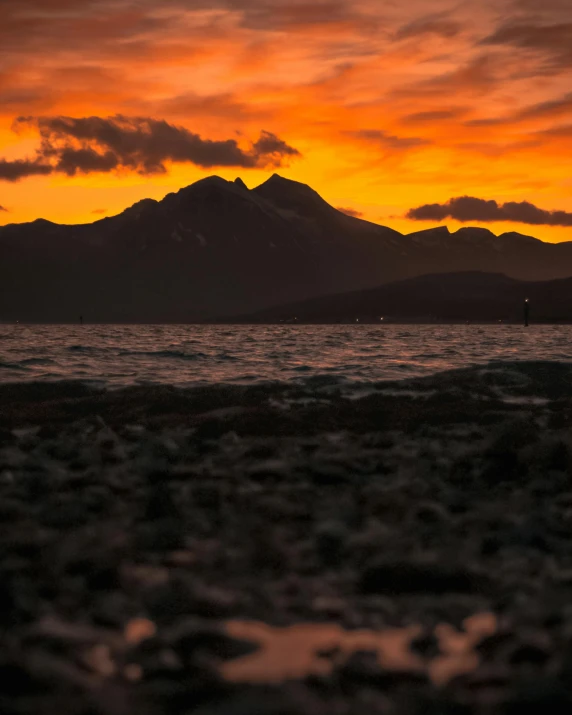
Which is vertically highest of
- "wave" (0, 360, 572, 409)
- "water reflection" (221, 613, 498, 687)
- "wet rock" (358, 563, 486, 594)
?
"wave" (0, 360, 572, 409)

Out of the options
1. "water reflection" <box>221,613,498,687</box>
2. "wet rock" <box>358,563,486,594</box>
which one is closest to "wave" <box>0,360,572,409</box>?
"wet rock" <box>358,563,486,594</box>

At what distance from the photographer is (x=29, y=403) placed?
22266mm

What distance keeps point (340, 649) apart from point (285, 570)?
1769 mm

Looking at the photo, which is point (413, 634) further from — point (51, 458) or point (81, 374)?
point (81, 374)

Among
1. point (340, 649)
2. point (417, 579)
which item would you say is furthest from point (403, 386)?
point (340, 649)

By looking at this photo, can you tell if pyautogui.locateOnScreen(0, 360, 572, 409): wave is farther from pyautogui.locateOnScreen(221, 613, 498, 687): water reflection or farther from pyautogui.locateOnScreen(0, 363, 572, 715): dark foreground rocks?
pyautogui.locateOnScreen(221, 613, 498, 687): water reflection

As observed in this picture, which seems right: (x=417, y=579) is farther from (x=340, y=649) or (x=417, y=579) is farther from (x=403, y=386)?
(x=403, y=386)

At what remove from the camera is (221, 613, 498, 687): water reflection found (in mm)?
6020

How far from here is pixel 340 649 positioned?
636 centimetres

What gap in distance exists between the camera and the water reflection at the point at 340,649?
6020 mm

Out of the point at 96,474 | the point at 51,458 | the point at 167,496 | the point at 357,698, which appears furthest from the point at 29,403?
the point at 357,698

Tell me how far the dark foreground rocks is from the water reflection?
0.02 meters

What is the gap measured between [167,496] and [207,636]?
4.72 m

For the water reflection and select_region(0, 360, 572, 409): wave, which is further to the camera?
select_region(0, 360, 572, 409): wave
